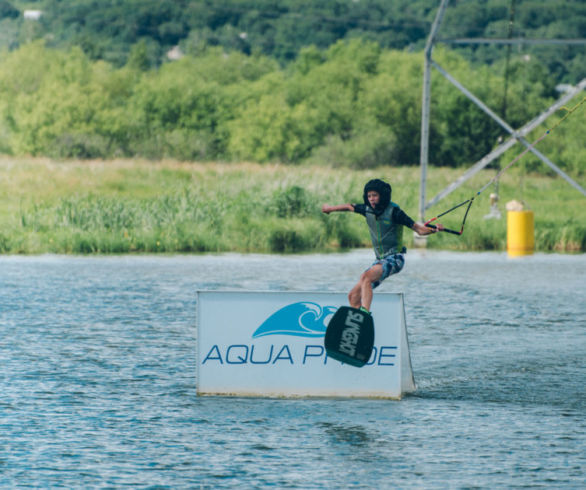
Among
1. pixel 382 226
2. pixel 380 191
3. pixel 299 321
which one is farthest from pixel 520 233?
pixel 299 321

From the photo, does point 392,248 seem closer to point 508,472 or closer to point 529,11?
point 508,472

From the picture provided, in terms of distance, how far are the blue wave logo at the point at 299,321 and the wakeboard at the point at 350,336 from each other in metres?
0.19

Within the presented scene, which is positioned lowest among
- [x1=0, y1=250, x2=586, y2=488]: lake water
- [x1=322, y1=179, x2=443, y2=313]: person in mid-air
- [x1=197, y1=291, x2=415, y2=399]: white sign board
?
[x1=0, y1=250, x2=586, y2=488]: lake water

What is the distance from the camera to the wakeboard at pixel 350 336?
1056 cm

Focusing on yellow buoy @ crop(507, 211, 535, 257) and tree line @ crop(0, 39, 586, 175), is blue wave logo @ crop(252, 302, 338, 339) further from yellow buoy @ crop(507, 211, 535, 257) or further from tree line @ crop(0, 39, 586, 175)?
tree line @ crop(0, 39, 586, 175)

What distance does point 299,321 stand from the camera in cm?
1093

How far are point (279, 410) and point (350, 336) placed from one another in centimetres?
87

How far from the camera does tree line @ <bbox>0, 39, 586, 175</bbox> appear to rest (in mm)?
91375

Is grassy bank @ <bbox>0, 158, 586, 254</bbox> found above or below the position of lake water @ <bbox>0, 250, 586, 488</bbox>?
above

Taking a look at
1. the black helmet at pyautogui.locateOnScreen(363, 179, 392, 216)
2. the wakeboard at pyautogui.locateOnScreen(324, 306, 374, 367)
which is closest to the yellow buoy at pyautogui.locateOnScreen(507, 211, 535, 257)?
the black helmet at pyautogui.locateOnScreen(363, 179, 392, 216)

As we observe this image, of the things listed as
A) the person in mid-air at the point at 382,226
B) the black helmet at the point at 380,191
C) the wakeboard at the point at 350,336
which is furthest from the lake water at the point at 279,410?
the black helmet at the point at 380,191

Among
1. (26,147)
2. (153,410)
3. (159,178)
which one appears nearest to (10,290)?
(153,410)

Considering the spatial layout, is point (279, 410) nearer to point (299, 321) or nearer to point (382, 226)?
point (299, 321)

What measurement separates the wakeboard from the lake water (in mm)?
439
